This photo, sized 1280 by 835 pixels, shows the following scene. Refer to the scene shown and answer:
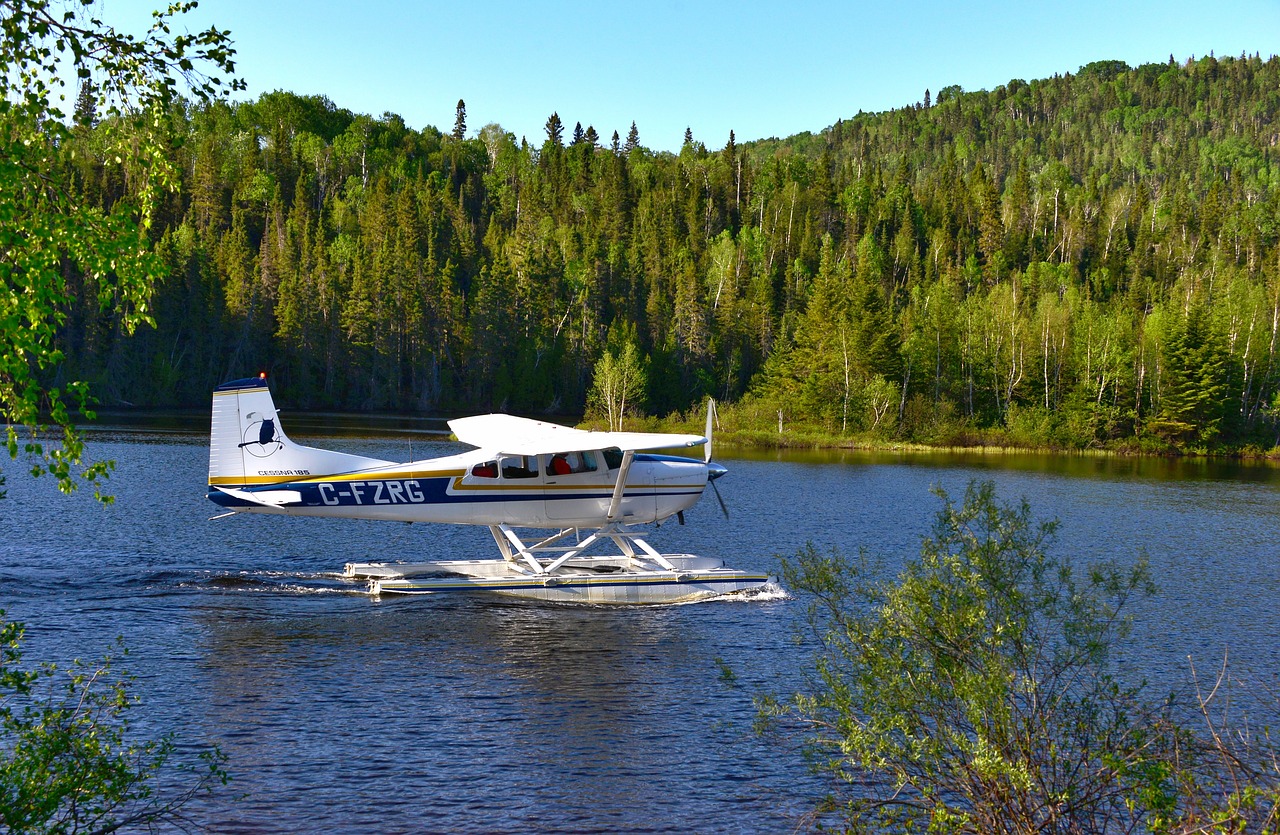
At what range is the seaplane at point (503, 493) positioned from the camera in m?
16.4

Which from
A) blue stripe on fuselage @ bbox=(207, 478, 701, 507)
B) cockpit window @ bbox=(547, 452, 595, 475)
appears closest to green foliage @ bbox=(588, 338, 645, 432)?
cockpit window @ bbox=(547, 452, 595, 475)

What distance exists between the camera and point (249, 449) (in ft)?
53.8

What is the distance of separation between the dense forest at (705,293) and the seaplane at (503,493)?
3556cm

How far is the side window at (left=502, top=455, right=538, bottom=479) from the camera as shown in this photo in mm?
16922

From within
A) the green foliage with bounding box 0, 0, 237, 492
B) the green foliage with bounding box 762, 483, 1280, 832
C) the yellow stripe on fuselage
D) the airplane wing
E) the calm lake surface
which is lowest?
the calm lake surface

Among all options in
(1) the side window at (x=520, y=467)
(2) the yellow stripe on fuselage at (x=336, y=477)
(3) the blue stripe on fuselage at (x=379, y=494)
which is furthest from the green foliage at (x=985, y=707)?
(2) the yellow stripe on fuselage at (x=336, y=477)

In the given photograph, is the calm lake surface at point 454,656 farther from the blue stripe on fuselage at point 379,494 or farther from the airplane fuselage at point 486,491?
the blue stripe on fuselage at point 379,494

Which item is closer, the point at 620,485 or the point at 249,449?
the point at 249,449

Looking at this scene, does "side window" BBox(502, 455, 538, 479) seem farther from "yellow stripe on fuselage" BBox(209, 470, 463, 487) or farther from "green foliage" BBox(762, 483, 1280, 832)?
"green foliage" BBox(762, 483, 1280, 832)

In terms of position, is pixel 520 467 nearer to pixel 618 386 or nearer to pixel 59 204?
pixel 59 204

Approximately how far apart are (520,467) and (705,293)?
253 ft

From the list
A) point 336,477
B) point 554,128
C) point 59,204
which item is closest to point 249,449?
point 336,477

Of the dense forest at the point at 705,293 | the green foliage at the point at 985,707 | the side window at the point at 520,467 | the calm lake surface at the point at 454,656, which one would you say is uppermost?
the dense forest at the point at 705,293

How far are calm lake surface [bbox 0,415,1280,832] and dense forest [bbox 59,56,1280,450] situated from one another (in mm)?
33118
